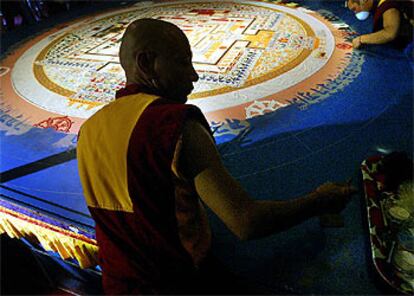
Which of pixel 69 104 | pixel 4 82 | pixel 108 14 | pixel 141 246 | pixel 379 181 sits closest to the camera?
pixel 141 246

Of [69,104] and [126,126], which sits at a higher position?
[126,126]

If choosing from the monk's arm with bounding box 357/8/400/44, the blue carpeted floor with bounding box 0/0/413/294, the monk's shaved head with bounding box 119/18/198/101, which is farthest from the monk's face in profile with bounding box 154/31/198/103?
the monk's arm with bounding box 357/8/400/44

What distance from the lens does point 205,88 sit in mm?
2980

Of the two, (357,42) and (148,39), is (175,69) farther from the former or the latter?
(357,42)

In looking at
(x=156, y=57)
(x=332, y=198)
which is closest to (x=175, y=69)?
(x=156, y=57)

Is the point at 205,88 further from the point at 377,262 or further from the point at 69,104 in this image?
the point at 377,262

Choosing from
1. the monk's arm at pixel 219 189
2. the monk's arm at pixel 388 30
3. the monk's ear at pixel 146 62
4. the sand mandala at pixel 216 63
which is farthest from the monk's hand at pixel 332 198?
the monk's arm at pixel 388 30

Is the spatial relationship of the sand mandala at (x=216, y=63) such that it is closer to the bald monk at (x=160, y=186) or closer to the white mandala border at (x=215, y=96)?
the white mandala border at (x=215, y=96)

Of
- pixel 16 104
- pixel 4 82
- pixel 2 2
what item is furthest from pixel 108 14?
pixel 16 104

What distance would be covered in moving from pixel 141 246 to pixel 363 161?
133cm

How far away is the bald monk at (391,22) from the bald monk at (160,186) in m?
2.45

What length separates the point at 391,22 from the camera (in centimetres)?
293

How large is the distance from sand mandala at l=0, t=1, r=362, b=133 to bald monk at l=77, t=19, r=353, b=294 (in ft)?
4.91

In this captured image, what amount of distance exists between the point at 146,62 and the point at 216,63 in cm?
245
